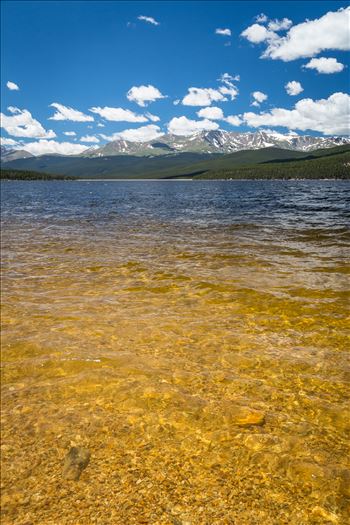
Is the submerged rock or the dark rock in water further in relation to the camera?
the submerged rock

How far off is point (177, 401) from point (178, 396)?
0.16 m

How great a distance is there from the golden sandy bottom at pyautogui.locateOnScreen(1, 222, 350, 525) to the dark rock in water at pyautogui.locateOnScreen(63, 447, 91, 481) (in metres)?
0.11

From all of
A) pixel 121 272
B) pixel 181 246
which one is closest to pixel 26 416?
pixel 121 272

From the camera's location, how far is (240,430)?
19.9 ft

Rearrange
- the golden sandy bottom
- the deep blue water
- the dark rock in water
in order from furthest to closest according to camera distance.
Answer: the deep blue water, the dark rock in water, the golden sandy bottom

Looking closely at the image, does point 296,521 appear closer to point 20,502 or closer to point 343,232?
point 20,502

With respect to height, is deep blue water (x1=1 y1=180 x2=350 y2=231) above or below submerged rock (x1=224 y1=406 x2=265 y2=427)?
above

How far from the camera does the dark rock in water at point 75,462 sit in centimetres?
515

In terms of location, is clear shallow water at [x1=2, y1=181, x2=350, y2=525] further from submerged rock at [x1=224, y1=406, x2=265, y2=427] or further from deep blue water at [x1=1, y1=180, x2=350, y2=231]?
deep blue water at [x1=1, y1=180, x2=350, y2=231]

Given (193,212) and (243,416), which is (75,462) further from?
(193,212)

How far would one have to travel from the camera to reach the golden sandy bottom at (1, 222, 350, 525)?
4.75 m

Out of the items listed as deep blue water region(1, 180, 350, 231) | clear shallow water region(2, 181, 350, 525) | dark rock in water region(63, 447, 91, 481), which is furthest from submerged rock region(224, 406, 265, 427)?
deep blue water region(1, 180, 350, 231)

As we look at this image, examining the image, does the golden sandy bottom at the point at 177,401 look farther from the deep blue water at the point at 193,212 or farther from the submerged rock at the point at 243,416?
the deep blue water at the point at 193,212

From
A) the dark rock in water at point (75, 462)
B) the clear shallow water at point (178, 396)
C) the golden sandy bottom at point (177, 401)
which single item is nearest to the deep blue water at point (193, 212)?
the clear shallow water at point (178, 396)
